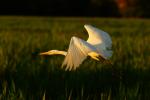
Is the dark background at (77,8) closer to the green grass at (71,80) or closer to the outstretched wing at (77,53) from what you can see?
the green grass at (71,80)

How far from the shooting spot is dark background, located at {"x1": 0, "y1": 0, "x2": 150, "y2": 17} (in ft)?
98.7

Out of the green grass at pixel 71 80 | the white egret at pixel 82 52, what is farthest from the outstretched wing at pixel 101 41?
the green grass at pixel 71 80

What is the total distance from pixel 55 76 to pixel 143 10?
29645 millimetres

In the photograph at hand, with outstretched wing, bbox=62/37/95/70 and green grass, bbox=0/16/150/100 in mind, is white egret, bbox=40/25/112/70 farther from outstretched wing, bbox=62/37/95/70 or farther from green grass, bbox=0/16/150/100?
green grass, bbox=0/16/150/100

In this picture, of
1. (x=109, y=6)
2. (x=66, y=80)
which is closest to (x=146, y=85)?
(x=66, y=80)

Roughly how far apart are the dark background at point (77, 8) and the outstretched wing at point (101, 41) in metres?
27.4

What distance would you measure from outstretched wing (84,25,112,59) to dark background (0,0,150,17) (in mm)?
27395

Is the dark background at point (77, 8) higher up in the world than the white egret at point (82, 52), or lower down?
lower down

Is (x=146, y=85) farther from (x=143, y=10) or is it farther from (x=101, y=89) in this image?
(x=143, y=10)

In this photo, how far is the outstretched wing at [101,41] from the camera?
240cm

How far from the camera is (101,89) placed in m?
3.04

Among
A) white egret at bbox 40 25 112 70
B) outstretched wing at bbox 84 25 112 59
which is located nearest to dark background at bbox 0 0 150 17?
outstretched wing at bbox 84 25 112 59

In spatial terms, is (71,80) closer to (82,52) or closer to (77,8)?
(82,52)

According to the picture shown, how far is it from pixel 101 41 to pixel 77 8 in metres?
28.9
